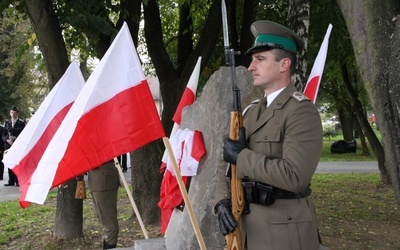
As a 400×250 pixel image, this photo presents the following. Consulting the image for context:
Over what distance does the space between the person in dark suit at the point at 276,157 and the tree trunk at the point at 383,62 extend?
126 centimetres

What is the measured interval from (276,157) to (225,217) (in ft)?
1.37

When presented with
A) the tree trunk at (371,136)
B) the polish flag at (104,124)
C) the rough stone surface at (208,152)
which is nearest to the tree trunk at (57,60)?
the rough stone surface at (208,152)

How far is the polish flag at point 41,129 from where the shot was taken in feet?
18.3

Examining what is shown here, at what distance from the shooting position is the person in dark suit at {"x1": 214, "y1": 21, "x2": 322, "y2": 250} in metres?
2.76

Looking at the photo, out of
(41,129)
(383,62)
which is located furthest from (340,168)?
(383,62)

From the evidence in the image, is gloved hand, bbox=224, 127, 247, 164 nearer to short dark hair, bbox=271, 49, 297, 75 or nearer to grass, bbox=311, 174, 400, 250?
short dark hair, bbox=271, 49, 297, 75

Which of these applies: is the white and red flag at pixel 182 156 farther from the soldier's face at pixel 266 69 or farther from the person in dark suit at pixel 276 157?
the soldier's face at pixel 266 69

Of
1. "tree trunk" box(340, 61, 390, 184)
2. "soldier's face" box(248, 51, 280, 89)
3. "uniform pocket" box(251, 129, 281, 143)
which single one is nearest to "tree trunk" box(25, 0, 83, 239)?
"soldier's face" box(248, 51, 280, 89)

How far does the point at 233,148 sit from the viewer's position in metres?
2.89

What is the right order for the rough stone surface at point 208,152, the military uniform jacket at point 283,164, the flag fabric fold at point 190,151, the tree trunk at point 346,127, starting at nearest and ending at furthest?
the military uniform jacket at point 283,164, the rough stone surface at point 208,152, the flag fabric fold at point 190,151, the tree trunk at point 346,127

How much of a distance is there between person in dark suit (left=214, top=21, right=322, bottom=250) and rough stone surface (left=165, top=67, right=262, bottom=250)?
86.1 inches

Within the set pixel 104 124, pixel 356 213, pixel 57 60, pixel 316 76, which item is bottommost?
pixel 356 213

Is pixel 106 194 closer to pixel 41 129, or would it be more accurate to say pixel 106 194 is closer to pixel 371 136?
pixel 41 129

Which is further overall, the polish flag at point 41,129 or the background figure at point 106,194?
the background figure at point 106,194
